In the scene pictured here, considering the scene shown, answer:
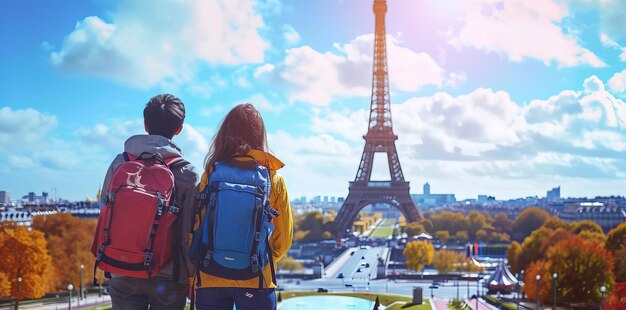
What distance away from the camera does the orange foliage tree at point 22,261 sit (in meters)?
35.0

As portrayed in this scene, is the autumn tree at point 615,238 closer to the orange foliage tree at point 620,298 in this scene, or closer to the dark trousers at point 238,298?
the orange foliage tree at point 620,298

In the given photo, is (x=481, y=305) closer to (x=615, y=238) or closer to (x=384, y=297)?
(x=384, y=297)

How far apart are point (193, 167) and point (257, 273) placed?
1.02 meters

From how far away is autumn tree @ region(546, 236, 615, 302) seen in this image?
114 feet

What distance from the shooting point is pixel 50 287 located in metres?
40.1

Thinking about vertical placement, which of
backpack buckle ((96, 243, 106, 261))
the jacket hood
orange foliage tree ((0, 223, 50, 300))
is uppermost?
the jacket hood

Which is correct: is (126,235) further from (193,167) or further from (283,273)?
(283,273)

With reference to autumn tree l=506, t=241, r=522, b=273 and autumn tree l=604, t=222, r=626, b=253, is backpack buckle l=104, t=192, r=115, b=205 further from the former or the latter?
autumn tree l=506, t=241, r=522, b=273

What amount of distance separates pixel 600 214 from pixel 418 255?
37289 mm

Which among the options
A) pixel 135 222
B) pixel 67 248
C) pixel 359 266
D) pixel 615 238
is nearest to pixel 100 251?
pixel 135 222

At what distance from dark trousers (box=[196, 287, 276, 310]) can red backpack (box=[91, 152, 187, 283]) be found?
414mm

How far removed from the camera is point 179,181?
5125 mm

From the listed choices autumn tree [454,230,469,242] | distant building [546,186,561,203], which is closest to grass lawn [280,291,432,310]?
autumn tree [454,230,469,242]

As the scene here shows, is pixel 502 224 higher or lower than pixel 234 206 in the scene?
lower
